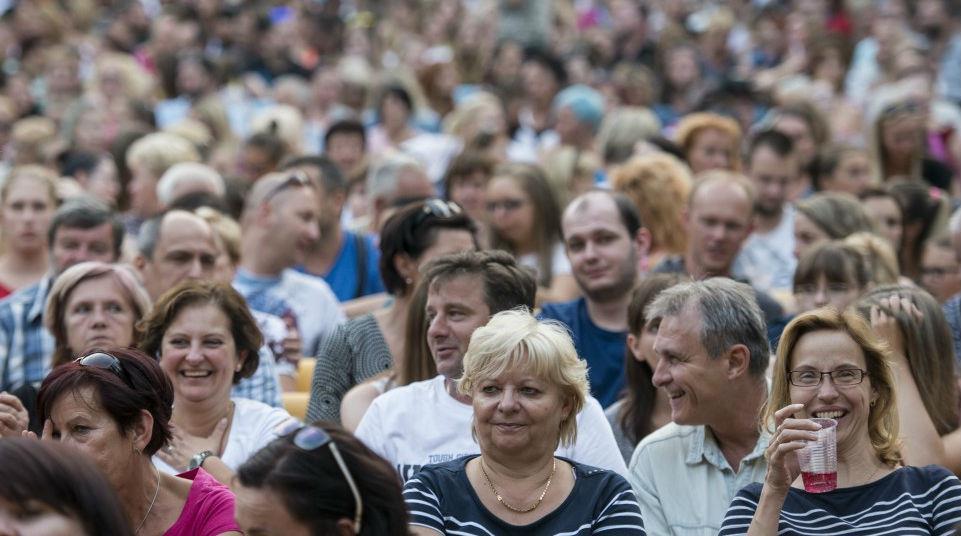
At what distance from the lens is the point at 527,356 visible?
4.55 meters

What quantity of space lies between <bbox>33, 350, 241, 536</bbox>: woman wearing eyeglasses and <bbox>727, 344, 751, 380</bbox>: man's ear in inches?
65.9

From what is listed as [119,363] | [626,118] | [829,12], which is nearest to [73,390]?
[119,363]

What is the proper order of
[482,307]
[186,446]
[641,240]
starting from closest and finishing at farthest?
[482,307], [186,446], [641,240]

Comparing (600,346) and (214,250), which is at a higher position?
(214,250)

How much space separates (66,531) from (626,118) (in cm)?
959

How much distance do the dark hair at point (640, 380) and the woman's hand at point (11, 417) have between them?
222cm

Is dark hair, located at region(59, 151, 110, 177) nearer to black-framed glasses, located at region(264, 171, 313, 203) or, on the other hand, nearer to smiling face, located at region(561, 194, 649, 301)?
black-framed glasses, located at region(264, 171, 313, 203)

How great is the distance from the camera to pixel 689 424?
5.00 meters

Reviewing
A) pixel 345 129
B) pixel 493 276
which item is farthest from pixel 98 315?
pixel 345 129

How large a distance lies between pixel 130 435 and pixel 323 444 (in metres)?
1.17

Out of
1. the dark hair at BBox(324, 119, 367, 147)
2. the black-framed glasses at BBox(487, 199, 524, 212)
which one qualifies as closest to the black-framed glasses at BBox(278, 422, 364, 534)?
the black-framed glasses at BBox(487, 199, 524, 212)

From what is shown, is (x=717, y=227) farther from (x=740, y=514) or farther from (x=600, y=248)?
(x=740, y=514)

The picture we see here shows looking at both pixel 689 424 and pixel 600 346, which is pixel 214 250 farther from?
pixel 689 424

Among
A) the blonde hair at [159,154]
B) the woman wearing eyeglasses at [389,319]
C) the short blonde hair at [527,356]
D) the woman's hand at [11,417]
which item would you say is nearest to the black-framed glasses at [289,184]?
the woman wearing eyeglasses at [389,319]
